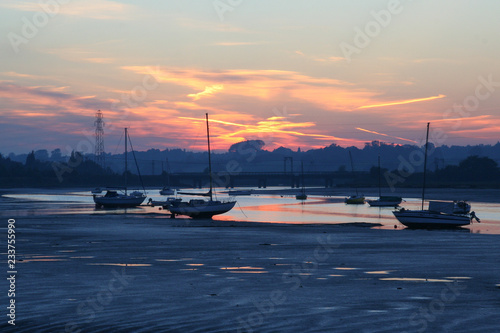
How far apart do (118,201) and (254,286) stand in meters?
80.0

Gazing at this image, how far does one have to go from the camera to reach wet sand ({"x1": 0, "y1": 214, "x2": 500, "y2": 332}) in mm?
14891

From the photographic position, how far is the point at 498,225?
186 feet

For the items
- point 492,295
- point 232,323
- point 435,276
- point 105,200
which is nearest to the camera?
point 232,323

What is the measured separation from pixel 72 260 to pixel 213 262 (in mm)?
6317

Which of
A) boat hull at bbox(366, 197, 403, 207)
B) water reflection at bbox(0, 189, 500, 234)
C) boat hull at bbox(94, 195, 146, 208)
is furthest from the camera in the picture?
boat hull at bbox(366, 197, 403, 207)

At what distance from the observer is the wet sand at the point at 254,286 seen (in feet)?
48.9

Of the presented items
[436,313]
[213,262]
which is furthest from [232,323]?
[213,262]

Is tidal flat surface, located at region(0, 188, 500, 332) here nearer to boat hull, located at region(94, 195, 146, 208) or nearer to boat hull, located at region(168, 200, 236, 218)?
boat hull, located at region(168, 200, 236, 218)

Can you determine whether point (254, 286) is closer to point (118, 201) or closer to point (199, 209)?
point (199, 209)

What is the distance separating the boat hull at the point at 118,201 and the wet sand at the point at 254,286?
59.2 metres

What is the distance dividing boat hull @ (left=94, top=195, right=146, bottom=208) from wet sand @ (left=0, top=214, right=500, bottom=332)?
59.2 metres

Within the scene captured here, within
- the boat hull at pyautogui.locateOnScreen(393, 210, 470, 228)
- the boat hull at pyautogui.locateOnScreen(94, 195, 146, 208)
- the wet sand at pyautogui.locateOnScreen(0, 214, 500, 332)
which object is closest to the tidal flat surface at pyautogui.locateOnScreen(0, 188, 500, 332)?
the wet sand at pyautogui.locateOnScreen(0, 214, 500, 332)

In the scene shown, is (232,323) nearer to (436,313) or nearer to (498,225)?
(436,313)

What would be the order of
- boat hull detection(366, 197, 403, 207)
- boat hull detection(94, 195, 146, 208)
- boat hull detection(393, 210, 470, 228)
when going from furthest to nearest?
boat hull detection(366, 197, 403, 207) < boat hull detection(94, 195, 146, 208) < boat hull detection(393, 210, 470, 228)
